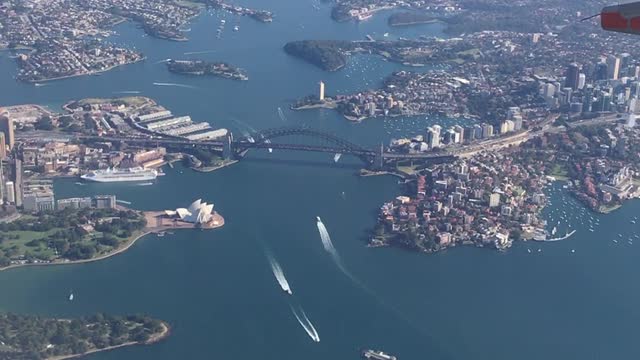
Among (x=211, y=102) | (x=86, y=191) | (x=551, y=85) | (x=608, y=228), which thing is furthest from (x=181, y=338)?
(x=551, y=85)

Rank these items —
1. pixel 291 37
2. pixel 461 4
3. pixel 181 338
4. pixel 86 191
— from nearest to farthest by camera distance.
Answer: pixel 181 338, pixel 86 191, pixel 291 37, pixel 461 4

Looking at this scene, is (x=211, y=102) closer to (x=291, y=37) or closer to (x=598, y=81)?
(x=291, y=37)

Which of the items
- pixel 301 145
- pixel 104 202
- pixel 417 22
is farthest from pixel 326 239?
pixel 417 22

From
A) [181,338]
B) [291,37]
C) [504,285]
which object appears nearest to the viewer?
[181,338]

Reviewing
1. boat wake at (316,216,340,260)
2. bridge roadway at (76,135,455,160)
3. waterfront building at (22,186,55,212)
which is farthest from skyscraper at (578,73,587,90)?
waterfront building at (22,186,55,212)

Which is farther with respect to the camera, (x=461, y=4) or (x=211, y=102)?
(x=461, y=4)

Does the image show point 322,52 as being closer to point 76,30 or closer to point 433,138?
point 76,30

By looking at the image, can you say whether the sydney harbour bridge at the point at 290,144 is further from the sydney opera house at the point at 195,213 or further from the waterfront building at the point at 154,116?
the sydney opera house at the point at 195,213
